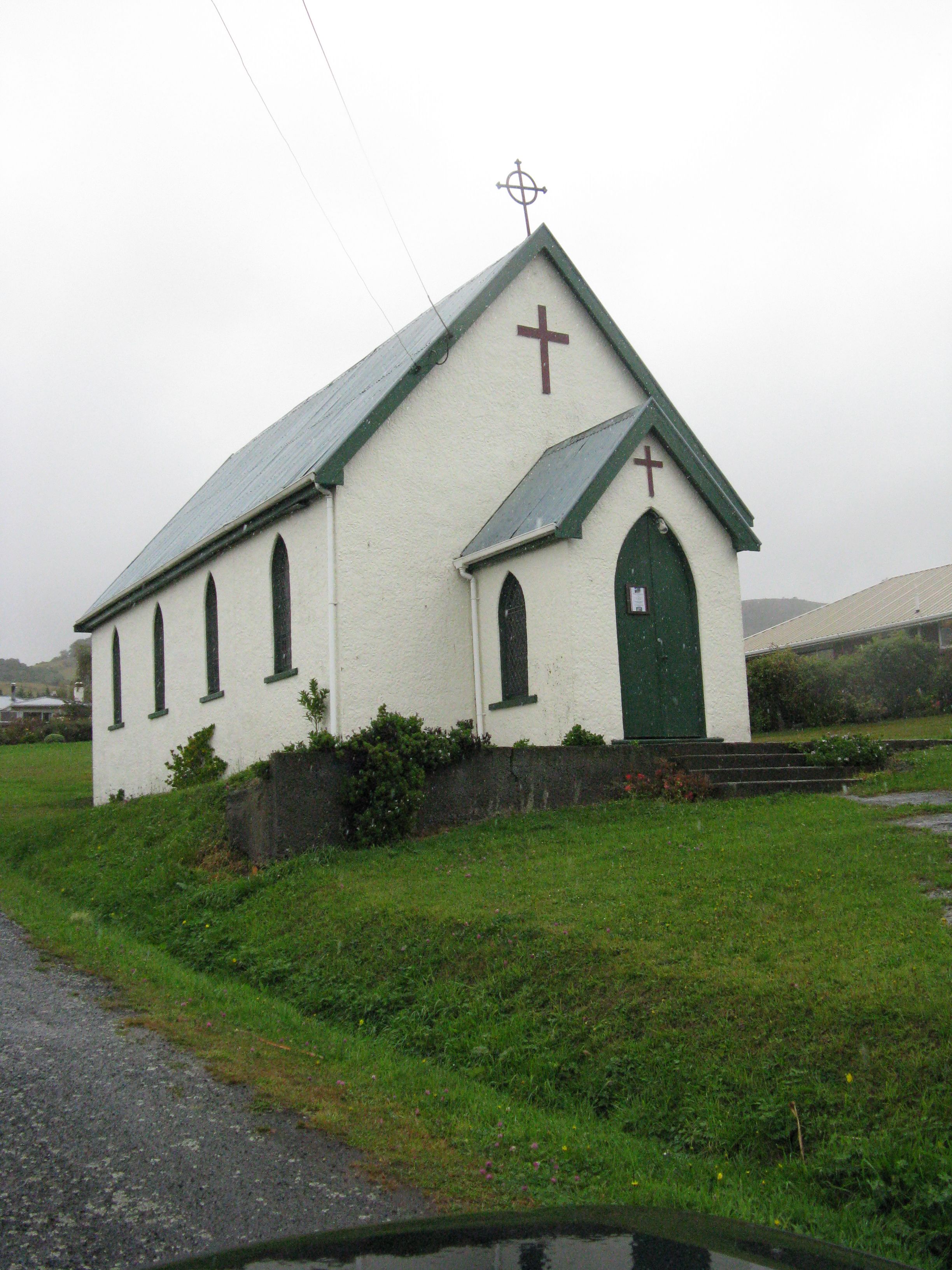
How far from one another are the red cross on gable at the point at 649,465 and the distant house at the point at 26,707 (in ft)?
251

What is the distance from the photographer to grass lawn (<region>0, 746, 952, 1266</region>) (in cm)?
485

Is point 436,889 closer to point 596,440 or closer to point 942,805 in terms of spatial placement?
point 942,805

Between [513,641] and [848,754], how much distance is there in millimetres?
4478

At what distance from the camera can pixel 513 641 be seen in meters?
15.1

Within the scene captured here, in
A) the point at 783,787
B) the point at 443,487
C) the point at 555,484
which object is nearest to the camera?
the point at 783,787

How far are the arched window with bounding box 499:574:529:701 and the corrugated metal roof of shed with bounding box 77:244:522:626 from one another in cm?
297

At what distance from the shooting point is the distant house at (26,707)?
295ft

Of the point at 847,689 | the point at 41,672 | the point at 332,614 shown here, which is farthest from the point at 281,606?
the point at 41,672

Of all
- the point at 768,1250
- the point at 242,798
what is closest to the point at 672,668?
the point at 242,798

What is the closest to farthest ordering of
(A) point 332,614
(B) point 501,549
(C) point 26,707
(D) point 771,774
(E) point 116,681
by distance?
(D) point 771,774
(A) point 332,614
(B) point 501,549
(E) point 116,681
(C) point 26,707

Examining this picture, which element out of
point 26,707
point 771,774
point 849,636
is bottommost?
point 771,774

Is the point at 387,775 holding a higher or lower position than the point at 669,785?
higher

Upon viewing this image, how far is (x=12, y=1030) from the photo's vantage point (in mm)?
7238

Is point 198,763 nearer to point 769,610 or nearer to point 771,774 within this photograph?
point 771,774
